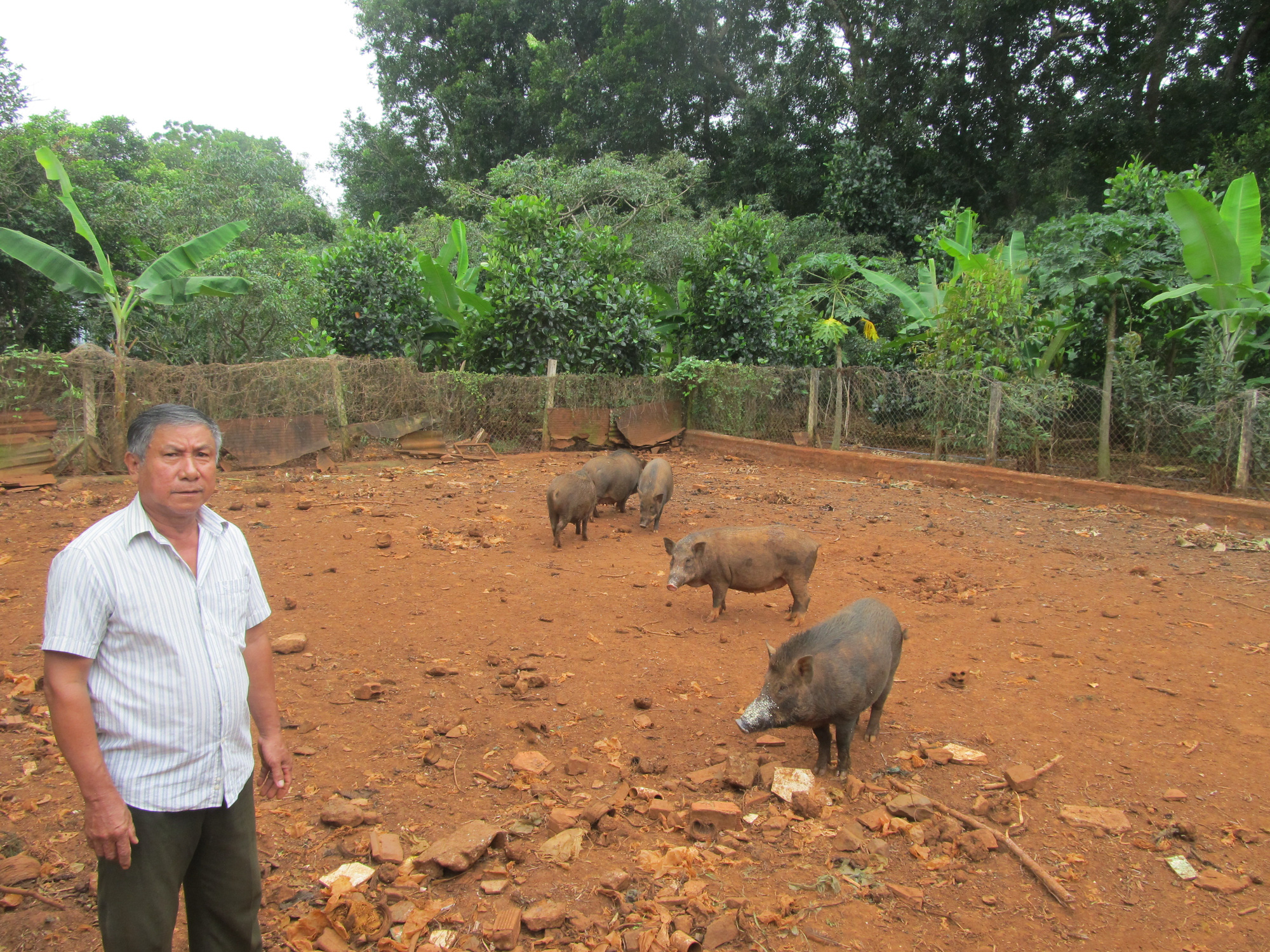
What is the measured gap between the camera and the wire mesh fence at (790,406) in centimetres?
1026

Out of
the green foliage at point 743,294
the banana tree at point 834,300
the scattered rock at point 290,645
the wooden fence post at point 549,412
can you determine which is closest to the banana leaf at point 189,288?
the wooden fence post at point 549,412

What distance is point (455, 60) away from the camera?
29547mm

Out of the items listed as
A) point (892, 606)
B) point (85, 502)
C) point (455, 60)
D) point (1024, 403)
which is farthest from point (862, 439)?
point (455, 60)

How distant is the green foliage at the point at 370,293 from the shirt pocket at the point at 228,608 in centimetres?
1430

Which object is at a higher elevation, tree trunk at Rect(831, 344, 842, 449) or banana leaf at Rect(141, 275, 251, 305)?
banana leaf at Rect(141, 275, 251, 305)

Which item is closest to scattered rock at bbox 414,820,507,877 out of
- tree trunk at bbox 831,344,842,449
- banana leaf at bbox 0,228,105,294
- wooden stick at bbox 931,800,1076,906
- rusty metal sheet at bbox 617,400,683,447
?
wooden stick at bbox 931,800,1076,906

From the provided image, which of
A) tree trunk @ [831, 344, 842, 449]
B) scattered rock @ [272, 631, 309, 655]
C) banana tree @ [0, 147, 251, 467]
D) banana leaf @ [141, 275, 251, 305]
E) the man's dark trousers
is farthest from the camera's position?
tree trunk @ [831, 344, 842, 449]

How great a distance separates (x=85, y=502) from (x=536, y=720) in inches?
315

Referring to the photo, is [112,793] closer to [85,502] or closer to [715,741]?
[715,741]

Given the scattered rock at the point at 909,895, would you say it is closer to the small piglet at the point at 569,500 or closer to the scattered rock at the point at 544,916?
the scattered rock at the point at 544,916

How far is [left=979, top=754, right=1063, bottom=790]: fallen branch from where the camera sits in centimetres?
385

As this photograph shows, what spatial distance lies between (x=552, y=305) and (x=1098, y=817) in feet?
43.1

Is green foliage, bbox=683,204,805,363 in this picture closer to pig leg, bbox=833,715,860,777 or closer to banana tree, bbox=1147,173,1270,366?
banana tree, bbox=1147,173,1270,366

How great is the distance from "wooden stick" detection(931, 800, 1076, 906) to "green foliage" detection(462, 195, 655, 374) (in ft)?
42.2
